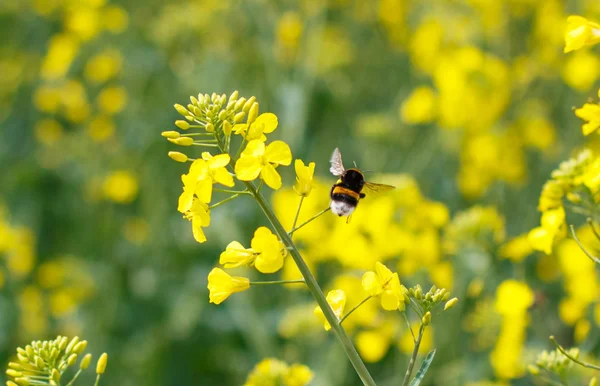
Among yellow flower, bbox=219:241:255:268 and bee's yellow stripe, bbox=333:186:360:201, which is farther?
bee's yellow stripe, bbox=333:186:360:201

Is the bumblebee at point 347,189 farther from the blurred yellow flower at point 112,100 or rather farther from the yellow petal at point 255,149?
the blurred yellow flower at point 112,100

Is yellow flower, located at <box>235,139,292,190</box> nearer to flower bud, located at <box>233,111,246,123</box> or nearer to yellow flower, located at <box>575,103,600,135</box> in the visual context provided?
flower bud, located at <box>233,111,246,123</box>

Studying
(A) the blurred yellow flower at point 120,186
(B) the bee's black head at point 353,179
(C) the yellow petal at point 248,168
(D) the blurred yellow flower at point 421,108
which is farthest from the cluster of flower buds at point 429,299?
(A) the blurred yellow flower at point 120,186

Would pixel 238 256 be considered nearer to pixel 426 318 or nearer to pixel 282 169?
pixel 426 318

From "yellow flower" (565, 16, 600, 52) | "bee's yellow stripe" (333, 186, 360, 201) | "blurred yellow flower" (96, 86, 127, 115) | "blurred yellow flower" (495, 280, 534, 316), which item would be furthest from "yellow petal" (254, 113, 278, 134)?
"blurred yellow flower" (96, 86, 127, 115)

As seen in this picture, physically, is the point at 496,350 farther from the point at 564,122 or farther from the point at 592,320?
the point at 564,122

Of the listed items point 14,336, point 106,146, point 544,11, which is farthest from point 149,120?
point 544,11
